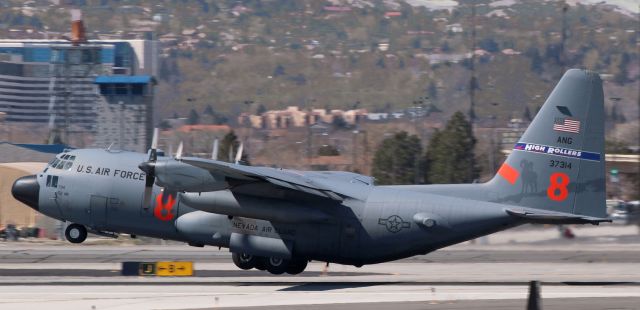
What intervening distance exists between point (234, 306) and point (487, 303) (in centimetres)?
727

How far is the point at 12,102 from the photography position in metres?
154

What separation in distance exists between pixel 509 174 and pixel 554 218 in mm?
2448

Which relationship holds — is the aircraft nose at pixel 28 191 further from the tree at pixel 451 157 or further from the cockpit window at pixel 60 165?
the tree at pixel 451 157

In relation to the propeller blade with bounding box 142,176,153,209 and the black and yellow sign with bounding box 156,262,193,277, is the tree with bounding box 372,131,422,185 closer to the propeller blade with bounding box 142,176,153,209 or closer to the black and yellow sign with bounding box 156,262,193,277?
the black and yellow sign with bounding box 156,262,193,277

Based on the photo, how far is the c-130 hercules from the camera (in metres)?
32.8

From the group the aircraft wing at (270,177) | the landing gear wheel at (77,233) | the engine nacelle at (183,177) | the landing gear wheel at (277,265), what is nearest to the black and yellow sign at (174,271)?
the landing gear wheel at (77,233)

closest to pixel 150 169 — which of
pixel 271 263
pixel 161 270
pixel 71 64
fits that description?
pixel 271 263

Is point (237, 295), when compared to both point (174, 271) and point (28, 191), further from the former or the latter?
point (28, 191)

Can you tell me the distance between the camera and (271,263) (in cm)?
3488

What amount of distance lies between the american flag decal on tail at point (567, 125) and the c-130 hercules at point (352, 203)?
3cm

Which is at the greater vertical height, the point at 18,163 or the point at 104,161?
the point at 104,161

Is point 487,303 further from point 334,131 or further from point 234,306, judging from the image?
point 334,131

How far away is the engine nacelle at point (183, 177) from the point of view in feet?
102


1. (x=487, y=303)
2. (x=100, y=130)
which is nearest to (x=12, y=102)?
(x=100, y=130)
